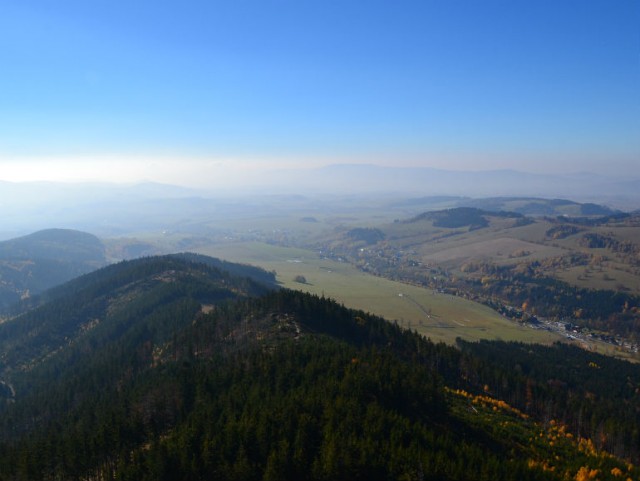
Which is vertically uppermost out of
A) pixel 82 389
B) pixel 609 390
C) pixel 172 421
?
pixel 172 421

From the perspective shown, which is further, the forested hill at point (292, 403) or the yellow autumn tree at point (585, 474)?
the yellow autumn tree at point (585, 474)

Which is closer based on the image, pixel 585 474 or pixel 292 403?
pixel 585 474

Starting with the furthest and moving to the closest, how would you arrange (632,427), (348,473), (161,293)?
(161,293) < (632,427) < (348,473)

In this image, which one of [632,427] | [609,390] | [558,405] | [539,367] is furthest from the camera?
[539,367]

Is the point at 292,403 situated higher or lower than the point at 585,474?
higher

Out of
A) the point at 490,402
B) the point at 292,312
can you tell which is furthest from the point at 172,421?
the point at 490,402

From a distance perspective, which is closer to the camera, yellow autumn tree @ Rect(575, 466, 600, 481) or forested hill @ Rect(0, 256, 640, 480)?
forested hill @ Rect(0, 256, 640, 480)

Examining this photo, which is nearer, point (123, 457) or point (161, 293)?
point (123, 457)

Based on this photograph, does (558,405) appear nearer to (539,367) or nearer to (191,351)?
(539,367)
